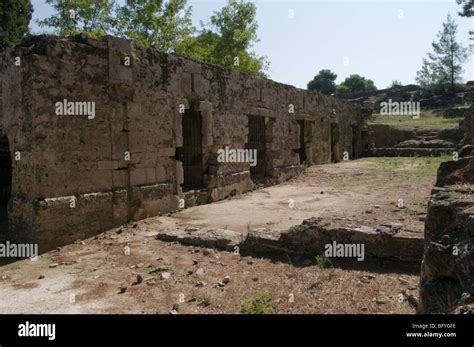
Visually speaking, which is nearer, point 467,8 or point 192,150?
point 192,150

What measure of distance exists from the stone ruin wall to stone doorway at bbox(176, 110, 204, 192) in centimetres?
17

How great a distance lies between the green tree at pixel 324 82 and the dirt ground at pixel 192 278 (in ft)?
173

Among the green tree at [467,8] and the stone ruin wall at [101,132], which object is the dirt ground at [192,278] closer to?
the stone ruin wall at [101,132]

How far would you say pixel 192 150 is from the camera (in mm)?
8875

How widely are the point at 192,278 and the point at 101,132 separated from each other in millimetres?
3231

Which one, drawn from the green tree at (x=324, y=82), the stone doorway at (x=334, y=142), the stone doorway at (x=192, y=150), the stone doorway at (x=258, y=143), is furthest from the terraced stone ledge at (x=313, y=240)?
the green tree at (x=324, y=82)

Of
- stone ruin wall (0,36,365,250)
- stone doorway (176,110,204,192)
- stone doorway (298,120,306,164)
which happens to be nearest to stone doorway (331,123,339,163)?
stone doorway (298,120,306,164)

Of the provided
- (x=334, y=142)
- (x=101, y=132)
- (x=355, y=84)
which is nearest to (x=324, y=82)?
(x=355, y=84)

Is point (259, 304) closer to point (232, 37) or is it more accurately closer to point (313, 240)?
point (313, 240)

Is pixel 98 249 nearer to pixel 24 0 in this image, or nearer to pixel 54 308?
pixel 54 308

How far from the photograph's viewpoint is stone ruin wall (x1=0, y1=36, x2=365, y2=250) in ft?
17.9

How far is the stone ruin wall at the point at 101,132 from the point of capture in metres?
5.44
